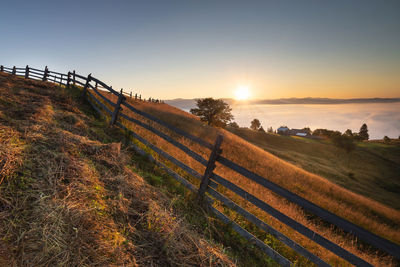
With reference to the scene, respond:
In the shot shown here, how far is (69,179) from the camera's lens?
2809 mm

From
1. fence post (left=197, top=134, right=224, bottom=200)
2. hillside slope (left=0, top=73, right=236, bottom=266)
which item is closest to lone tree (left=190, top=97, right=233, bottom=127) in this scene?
fence post (left=197, top=134, right=224, bottom=200)

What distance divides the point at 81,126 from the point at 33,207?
3983 mm

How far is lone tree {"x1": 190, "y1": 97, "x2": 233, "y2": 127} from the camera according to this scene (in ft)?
112

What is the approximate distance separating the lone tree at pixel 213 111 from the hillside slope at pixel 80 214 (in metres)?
30.6

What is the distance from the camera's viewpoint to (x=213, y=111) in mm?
34344

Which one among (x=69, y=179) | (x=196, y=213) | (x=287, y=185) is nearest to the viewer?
(x=69, y=179)

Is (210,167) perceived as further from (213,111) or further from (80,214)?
(213,111)

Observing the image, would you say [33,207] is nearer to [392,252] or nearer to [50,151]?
[50,151]

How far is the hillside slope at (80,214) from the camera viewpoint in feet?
6.04

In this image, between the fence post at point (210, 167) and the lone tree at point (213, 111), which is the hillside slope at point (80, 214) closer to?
the fence post at point (210, 167)

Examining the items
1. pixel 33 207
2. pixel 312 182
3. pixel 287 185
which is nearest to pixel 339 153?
pixel 312 182

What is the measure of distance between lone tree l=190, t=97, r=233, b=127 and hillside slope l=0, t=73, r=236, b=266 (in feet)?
100

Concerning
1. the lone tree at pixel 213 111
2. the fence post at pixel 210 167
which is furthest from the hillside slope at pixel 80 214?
the lone tree at pixel 213 111

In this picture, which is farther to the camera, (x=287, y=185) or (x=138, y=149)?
(x=287, y=185)
